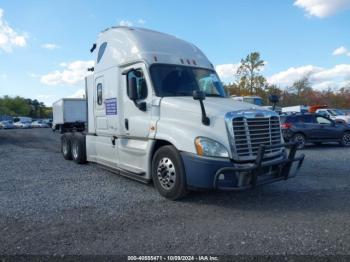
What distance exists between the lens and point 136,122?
6984 mm

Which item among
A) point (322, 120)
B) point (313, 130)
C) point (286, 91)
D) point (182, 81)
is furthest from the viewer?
point (286, 91)

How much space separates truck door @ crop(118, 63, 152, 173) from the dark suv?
10.2 meters

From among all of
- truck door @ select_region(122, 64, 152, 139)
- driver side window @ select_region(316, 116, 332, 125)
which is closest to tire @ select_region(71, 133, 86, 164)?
truck door @ select_region(122, 64, 152, 139)

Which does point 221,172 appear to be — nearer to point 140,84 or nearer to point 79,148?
point 140,84

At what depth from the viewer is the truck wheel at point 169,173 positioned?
5738 mm

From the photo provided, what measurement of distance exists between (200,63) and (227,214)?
3.74m

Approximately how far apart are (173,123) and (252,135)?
4.73 ft

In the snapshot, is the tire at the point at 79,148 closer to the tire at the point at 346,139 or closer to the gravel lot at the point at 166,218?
the gravel lot at the point at 166,218

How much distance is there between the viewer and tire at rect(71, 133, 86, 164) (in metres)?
10.3

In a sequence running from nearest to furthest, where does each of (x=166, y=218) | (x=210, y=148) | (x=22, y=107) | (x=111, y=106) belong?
(x=166, y=218) < (x=210, y=148) < (x=111, y=106) < (x=22, y=107)

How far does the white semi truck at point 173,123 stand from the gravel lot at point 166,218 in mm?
509

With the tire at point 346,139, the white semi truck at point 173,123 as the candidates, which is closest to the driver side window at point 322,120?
the tire at point 346,139

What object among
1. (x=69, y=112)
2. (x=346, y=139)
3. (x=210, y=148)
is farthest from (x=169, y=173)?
(x=69, y=112)

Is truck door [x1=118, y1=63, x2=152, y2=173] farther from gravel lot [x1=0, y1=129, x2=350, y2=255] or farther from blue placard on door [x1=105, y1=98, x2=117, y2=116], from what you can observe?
gravel lot [x1=0, y1=129, x2=350, y2=255]
